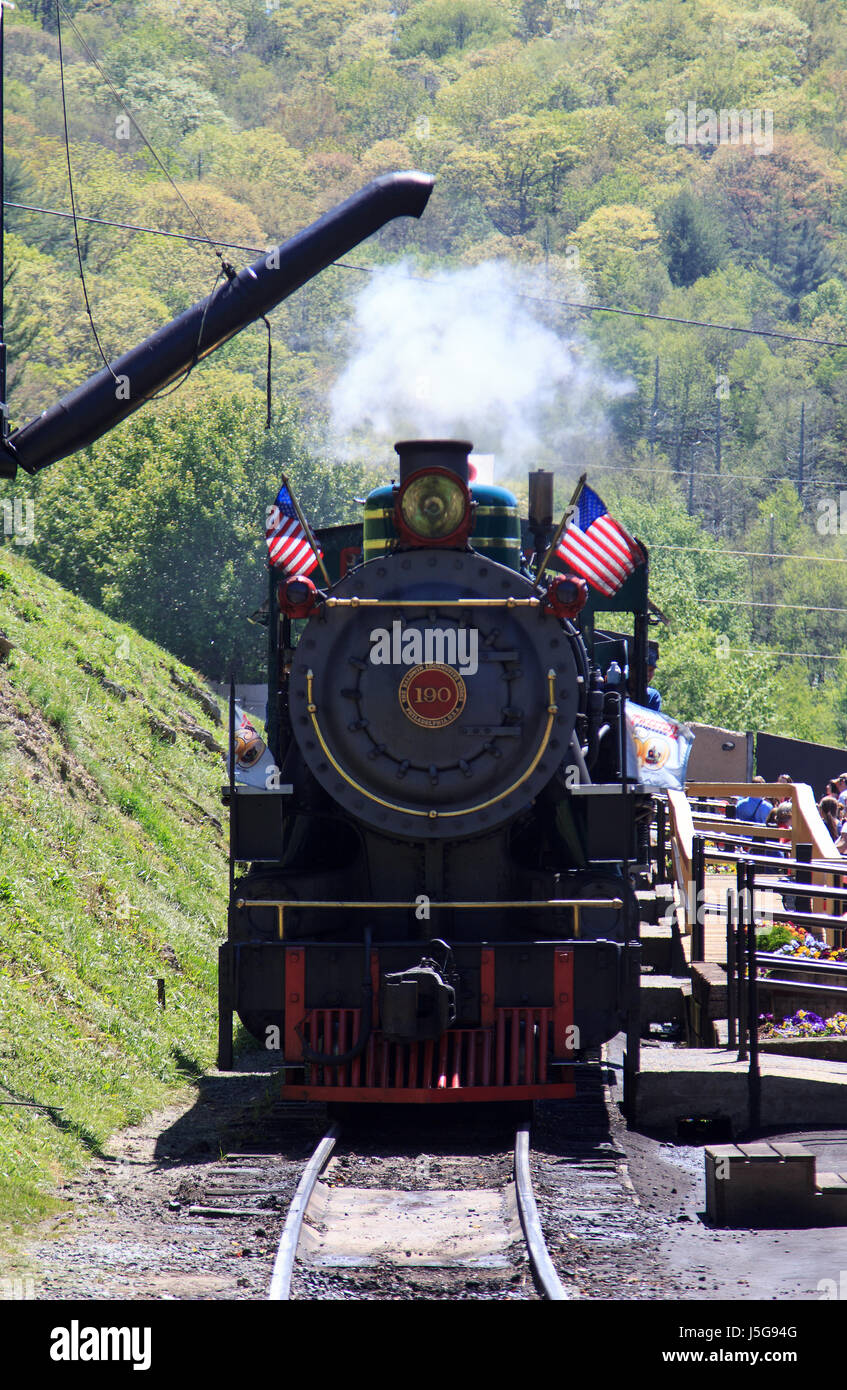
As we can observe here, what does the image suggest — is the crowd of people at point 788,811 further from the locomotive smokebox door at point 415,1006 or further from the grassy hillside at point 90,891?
the locomotive smokebox door at point 415,1006

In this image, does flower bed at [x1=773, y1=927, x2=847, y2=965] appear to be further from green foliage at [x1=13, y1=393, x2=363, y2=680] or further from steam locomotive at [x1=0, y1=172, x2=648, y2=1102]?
green foliage at [x1=13, y1=393, x2=363, y2=680]

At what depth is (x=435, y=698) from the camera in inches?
337

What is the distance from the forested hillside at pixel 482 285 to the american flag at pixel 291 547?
39.7ft

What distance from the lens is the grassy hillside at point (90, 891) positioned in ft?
28.7

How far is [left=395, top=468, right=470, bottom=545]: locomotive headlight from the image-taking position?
859cm

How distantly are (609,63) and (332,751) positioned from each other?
18759cm

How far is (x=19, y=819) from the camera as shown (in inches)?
473

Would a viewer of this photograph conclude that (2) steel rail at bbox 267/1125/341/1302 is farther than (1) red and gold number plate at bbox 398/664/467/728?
No

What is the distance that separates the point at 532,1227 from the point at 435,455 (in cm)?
437

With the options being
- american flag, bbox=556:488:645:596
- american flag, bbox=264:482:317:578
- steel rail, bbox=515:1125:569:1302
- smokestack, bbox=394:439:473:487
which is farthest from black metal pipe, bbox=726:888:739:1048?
american flag, bbox=264:482:317:578

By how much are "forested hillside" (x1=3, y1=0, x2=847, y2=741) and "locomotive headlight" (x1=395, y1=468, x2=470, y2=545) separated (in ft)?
42.8

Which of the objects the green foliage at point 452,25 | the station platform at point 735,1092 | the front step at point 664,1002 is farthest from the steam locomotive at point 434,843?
the green foliage at point 452,25
